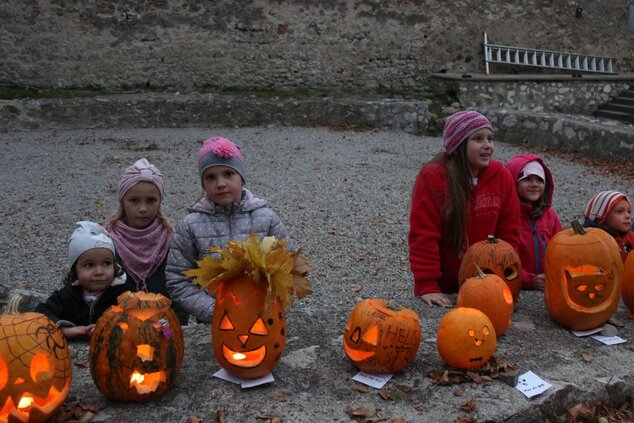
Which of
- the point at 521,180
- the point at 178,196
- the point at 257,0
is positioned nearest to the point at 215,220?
the point at 521,180

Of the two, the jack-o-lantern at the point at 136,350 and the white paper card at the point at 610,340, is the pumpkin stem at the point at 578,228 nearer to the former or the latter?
the white paper card at the point at 610,340

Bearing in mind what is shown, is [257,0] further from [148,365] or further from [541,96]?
[148,365]

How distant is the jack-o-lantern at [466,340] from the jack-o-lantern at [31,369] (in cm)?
175

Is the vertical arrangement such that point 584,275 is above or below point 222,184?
below

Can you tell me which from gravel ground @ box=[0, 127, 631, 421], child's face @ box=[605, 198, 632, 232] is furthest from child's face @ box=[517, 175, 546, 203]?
gravel ground @ box=[0, 127, 631, 421]

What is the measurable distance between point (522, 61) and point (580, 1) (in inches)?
113

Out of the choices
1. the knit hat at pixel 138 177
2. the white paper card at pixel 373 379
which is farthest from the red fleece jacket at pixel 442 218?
the knit hat at pixel 138 177

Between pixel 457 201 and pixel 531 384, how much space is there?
1.34 metres

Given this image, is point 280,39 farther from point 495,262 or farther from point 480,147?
point 495,262

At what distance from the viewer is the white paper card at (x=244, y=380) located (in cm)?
291

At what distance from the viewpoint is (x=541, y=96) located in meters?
18.2

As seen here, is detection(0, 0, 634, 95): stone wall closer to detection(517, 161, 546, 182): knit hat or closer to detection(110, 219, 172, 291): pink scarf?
detection(110, 219, 172, 291): pink scarf

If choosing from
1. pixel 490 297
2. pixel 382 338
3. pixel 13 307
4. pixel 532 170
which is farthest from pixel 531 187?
pixel 13 307

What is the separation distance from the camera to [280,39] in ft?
59.9
